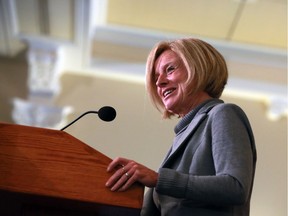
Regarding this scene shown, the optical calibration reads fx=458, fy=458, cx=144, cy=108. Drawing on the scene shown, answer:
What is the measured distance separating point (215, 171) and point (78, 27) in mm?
2511

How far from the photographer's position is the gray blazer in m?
0.78

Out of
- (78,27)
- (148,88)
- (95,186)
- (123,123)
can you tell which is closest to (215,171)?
(95,186)

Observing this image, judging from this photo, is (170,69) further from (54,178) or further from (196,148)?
(54,178)

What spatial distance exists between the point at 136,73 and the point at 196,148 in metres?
3.04

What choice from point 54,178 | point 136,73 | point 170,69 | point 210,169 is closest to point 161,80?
point 170,69

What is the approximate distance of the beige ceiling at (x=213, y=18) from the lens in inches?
145

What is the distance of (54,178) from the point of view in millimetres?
770

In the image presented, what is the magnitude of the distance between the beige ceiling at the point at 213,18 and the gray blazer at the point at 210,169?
285cm

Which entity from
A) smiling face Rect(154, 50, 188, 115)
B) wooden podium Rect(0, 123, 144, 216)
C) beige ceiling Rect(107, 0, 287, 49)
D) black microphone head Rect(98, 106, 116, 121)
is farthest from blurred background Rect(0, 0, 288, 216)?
wooden podium Rect(0, 123, 144, 216)

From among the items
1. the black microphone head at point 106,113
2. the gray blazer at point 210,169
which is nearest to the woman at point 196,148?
the gray blazer at point 210,169

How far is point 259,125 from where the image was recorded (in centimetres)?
386

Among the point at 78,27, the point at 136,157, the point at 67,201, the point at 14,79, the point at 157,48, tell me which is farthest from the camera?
the point at 14,79

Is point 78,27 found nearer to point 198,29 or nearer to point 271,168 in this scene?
point 198,29

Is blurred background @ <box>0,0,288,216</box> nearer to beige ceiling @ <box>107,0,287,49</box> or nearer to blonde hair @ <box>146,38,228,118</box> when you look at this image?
beige ceiling @ <box>107,0,287,49</box>
